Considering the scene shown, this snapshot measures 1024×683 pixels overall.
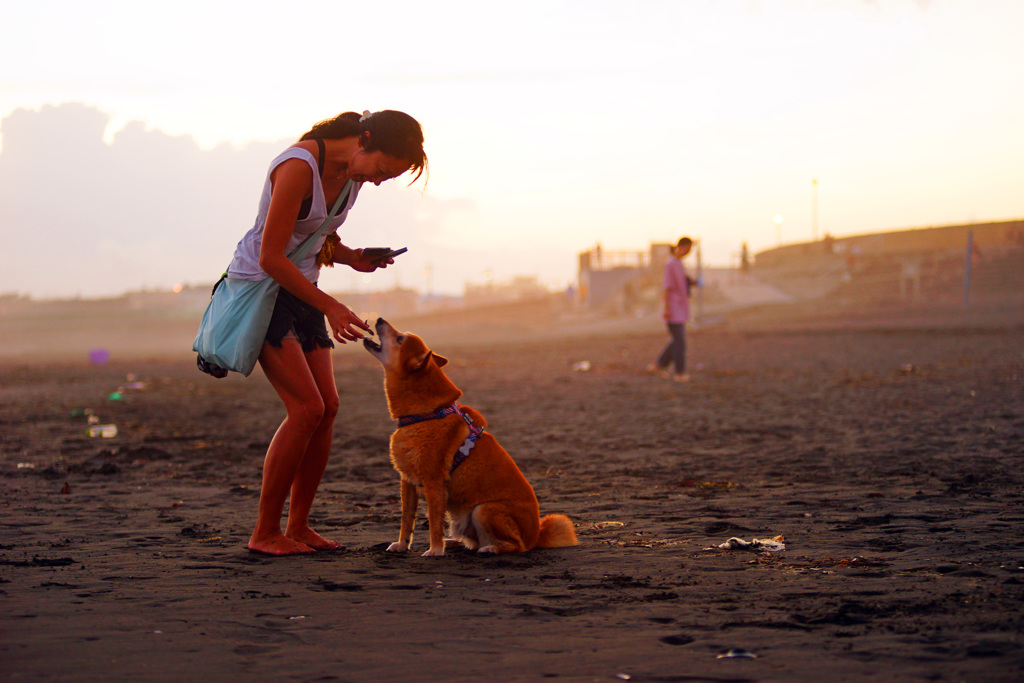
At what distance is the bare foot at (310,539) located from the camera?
440 cm

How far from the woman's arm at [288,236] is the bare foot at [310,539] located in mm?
1102

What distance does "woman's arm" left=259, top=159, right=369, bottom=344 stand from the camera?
12.8 ft

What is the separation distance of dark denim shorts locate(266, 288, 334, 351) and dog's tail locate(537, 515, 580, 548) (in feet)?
4.49

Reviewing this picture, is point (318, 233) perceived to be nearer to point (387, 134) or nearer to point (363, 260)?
point (363, 260)

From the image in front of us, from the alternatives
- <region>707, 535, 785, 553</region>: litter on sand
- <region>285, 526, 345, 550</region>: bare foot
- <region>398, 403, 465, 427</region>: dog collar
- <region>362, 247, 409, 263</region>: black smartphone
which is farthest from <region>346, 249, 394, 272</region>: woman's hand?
<region>707, 535, 785, 553</region>: litter on sand

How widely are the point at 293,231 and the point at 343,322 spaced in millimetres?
537

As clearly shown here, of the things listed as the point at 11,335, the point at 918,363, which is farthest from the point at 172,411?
the point at 11,335

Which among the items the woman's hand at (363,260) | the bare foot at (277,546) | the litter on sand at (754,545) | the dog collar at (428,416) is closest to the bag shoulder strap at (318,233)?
the woman's hand at (363,260)

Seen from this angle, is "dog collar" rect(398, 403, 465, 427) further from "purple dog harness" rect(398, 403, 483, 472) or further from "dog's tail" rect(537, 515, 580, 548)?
"dog's tail" rect(537, 515, 580, 548)

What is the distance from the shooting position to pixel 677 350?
13820 mm

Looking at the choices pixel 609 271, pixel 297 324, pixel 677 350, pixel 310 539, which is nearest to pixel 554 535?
pixel 310 539

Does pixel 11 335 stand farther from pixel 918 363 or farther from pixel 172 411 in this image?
pixel 918 363

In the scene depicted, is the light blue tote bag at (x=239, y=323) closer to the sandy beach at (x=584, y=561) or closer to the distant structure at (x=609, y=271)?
the sandy beach at (x=584, y=561)

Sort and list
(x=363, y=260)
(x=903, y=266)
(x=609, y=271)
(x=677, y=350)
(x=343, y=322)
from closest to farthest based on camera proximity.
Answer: (x=343, y=322)
(x=363, y=260)
(x=677, y=350)
(x=903, y=266)
(x=609, y=271)
